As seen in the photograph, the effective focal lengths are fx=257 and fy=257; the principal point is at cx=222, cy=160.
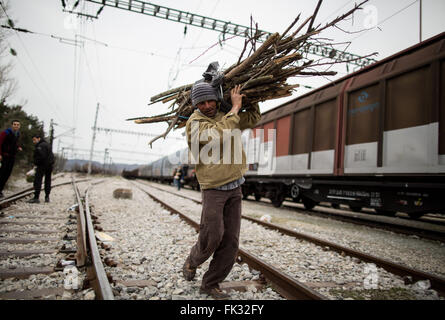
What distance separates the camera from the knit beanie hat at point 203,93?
2.05 metres

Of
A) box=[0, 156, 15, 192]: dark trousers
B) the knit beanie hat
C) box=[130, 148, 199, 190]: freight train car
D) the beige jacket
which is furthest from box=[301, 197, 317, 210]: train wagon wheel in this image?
box=[0, 156, 15, 192]: dark trousers

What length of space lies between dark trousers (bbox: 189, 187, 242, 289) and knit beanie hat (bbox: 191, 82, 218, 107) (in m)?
0.75

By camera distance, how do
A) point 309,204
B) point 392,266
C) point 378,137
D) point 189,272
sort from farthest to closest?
point 309,204 → point 378,137 → point 392,266 → point 189,272

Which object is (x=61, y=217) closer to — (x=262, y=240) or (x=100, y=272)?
(x=100, y=272)

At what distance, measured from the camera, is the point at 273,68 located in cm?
230

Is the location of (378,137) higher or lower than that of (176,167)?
higher

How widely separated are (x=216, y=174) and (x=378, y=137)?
4807 millimetres

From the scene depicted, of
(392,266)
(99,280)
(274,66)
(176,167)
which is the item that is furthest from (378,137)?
(176,167)

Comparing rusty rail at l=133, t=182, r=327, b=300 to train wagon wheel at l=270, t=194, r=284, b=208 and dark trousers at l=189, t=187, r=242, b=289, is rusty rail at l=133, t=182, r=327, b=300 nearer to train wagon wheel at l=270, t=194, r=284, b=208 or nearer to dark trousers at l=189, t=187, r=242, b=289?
dark trousers at l=189, t=187, r=242, b=289

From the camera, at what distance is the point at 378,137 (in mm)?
5430

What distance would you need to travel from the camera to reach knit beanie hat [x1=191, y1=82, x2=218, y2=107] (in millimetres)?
2053

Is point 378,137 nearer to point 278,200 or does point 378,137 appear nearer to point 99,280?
point 278,200

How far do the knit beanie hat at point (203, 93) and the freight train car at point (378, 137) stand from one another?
170 inches

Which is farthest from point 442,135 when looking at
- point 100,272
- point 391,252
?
point 100,272
